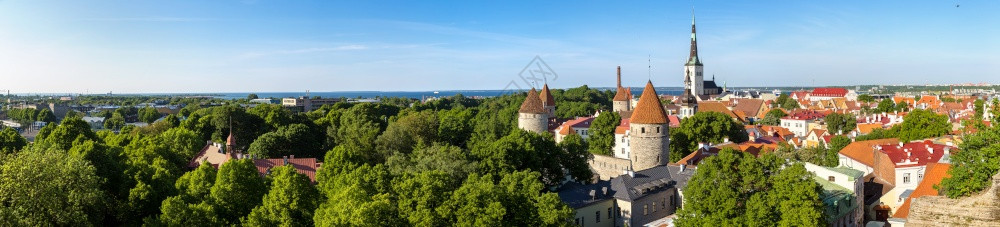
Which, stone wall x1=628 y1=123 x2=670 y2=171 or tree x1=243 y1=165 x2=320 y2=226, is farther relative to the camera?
stone wall x1=628 y1=123 x2=670 y2=171

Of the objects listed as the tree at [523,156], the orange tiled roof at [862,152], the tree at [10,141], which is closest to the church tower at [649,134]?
the tree at [523,156]

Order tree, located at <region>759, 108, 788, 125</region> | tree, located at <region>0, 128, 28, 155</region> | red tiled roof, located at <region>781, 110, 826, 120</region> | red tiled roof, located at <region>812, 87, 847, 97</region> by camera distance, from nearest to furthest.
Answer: tree, located at <region>0, 128, 28, 155</region> → red tiled roof, located at <region>781, 110, 826, 120</region> → tree, located at <region>759, 108, 788, 125</region> → red tiled roof, located at <region>812, 87, 847, 97</region>

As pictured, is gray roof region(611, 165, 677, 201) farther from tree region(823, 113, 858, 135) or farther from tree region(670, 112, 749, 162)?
tree region(823, 113, 858, 135)

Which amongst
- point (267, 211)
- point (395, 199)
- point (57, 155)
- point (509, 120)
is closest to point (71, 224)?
point (57, 155)

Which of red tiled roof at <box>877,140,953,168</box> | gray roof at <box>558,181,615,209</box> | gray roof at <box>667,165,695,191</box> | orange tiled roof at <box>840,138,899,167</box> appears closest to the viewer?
gray roof at <box>558,181,615,209</box>

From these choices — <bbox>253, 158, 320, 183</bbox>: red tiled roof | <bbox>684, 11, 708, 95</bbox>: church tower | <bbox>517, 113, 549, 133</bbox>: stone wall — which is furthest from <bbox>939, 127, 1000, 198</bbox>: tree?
<bbox>684, 11, 708, 95</bbox>: church tower

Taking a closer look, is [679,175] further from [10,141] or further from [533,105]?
[10,141]

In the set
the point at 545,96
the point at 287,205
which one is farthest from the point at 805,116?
the point at 287,205

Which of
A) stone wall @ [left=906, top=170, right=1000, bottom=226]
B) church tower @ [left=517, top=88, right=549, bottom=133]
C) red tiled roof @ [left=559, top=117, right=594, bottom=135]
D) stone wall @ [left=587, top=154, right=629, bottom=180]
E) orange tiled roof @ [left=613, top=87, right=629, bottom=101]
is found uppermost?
orange tiled roof @ [left=613, top=87, right=629, bottom=101]
